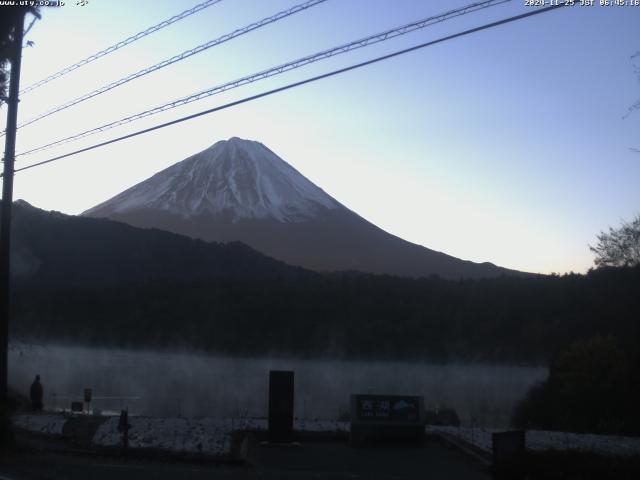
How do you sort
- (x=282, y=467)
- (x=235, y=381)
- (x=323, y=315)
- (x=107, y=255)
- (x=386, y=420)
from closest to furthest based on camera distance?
(x=282, y=467)
(x=386, y=420)
(x=235, y=381)
(x=323, y=315)
(x=107, y=255)

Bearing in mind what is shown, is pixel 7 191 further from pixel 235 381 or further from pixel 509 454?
pixel 235 381

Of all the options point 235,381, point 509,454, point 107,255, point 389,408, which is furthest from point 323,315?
point 509,454

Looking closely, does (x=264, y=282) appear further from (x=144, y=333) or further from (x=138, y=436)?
(x=138, y=436)

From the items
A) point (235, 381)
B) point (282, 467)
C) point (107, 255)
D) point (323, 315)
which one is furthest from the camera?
point (107, 255)

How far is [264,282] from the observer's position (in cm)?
6338

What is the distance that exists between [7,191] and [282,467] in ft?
29.3

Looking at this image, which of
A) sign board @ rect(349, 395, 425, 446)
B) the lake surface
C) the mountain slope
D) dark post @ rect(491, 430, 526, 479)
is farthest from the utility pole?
the mountain slope

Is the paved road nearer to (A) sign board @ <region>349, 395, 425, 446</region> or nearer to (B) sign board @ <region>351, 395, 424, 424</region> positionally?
(A) sign board @ <region>349, 395, 425, 446</region>

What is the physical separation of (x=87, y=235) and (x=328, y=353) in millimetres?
18427

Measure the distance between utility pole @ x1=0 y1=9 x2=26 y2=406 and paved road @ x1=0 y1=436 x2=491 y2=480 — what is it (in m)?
2.89

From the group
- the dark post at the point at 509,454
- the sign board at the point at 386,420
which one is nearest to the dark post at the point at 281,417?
the sign board at the point at 386,420

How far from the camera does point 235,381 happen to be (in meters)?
44.6

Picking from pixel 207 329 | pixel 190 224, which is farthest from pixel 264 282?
pixel 190 224

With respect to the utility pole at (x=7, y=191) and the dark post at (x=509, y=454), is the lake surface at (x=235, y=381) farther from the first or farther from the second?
the dark post at (x=509, y=454)
